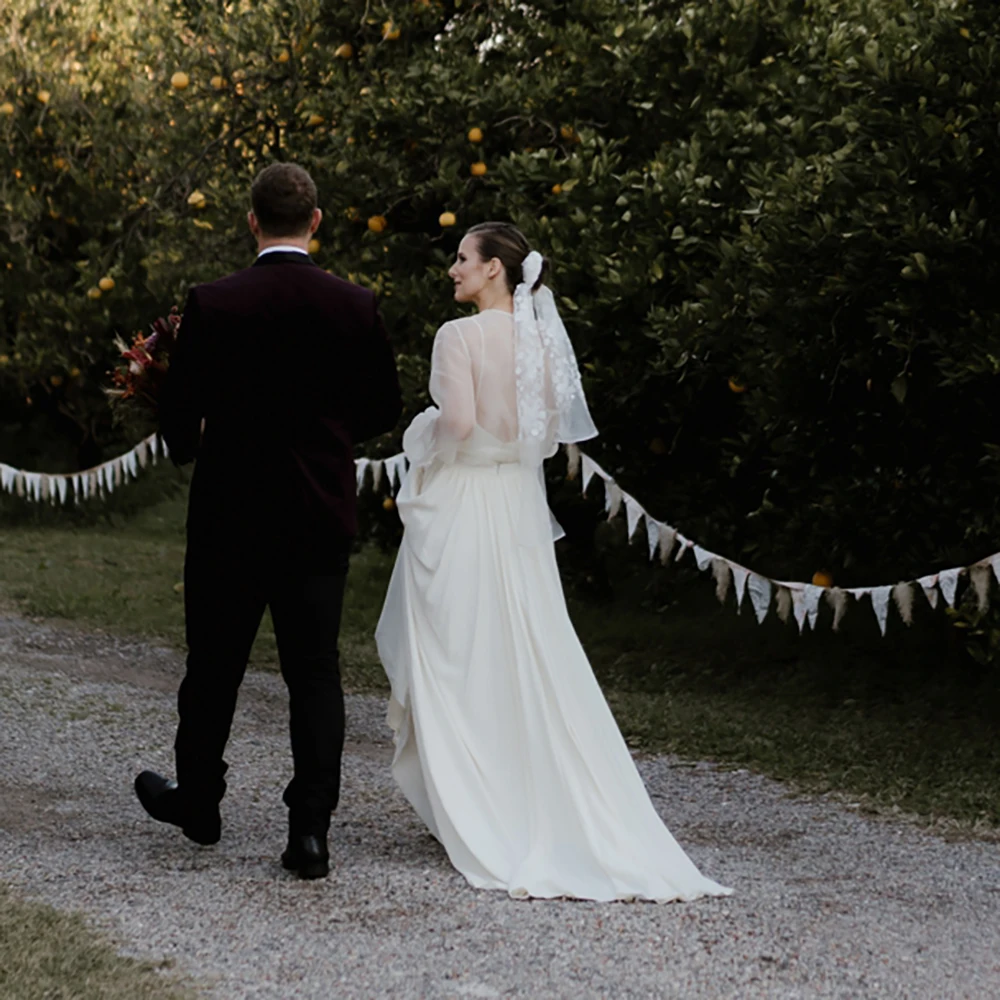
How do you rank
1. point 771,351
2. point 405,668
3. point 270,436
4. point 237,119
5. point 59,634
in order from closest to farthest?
point 270,436, point 405,668, point 771,351, point 59,634, point 237,119

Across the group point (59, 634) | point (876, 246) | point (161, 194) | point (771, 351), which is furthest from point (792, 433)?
point (161, 194)

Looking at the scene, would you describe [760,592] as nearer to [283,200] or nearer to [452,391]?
[452,391]

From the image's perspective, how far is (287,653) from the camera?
5.16 meters

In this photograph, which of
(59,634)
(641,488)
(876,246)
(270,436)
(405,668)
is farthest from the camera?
(59,634)

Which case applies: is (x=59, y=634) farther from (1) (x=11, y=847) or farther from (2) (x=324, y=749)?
(2) (x=324, y=749)

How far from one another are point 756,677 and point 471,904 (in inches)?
191

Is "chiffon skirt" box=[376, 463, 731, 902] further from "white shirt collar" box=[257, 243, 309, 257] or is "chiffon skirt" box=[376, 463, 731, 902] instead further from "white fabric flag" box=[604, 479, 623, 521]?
"white fabric flag" box=[604, 479, 623, 521]

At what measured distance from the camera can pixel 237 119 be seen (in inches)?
484

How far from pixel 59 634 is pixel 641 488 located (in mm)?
4203

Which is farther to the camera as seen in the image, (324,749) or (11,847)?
(11,847)

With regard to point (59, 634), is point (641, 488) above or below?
above

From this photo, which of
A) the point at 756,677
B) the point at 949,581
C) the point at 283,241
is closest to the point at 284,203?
the point at 283,241

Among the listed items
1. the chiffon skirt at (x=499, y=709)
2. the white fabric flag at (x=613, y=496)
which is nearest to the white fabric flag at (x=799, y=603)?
the white fabric flag at (x=613, y=496)

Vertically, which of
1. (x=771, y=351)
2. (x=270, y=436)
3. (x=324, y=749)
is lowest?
(x=324, y=749)
